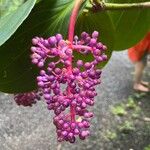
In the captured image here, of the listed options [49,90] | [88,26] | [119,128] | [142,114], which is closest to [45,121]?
[119,128]

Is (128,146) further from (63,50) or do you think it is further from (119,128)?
(63,50)

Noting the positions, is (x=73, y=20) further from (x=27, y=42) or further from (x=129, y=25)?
(x=129, y=25)

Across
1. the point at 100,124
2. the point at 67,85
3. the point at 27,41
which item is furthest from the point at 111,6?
the point at 100,124

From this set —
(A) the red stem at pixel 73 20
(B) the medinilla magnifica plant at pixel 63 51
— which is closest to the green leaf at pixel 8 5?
(B) the medinilla magnifica plant at pixel 63 51

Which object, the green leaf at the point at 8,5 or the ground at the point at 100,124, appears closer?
the green leaf at the point at 8,5

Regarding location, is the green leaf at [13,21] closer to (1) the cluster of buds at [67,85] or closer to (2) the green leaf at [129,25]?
(1) the cluster of buds at [67,85]
